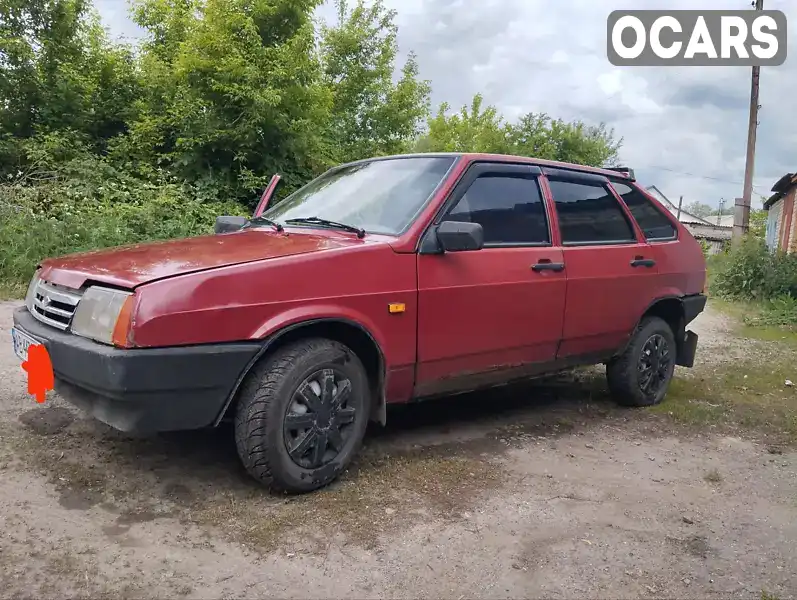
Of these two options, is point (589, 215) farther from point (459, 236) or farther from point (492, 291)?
point (459, 236)

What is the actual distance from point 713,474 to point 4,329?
574 centimetres

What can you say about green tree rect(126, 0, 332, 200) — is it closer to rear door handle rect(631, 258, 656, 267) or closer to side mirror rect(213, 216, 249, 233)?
side mirror rect(213, 216, 249, 233)

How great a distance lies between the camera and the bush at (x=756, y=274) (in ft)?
42.0

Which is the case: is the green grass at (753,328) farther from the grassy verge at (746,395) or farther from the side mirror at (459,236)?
the side mirror at (459,236)

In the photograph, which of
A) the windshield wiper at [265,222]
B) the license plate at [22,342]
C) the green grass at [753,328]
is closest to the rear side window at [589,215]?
the windshield wiper at [265,222]

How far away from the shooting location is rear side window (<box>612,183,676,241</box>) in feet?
16.6

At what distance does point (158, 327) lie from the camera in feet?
8.83

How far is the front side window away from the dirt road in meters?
1.24

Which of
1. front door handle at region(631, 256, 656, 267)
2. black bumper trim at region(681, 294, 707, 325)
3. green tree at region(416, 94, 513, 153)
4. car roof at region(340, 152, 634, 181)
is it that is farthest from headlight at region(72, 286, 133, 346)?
green tree at region(416, 94, 513, 153)

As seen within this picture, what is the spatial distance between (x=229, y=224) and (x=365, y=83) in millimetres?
15755

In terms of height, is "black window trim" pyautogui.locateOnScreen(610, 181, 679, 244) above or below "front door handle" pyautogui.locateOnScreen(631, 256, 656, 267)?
above

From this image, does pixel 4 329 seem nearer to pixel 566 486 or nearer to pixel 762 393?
pixel 566 486

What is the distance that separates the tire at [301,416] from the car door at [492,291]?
505mm

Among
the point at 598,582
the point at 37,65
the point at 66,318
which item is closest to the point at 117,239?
the point at 37,65
